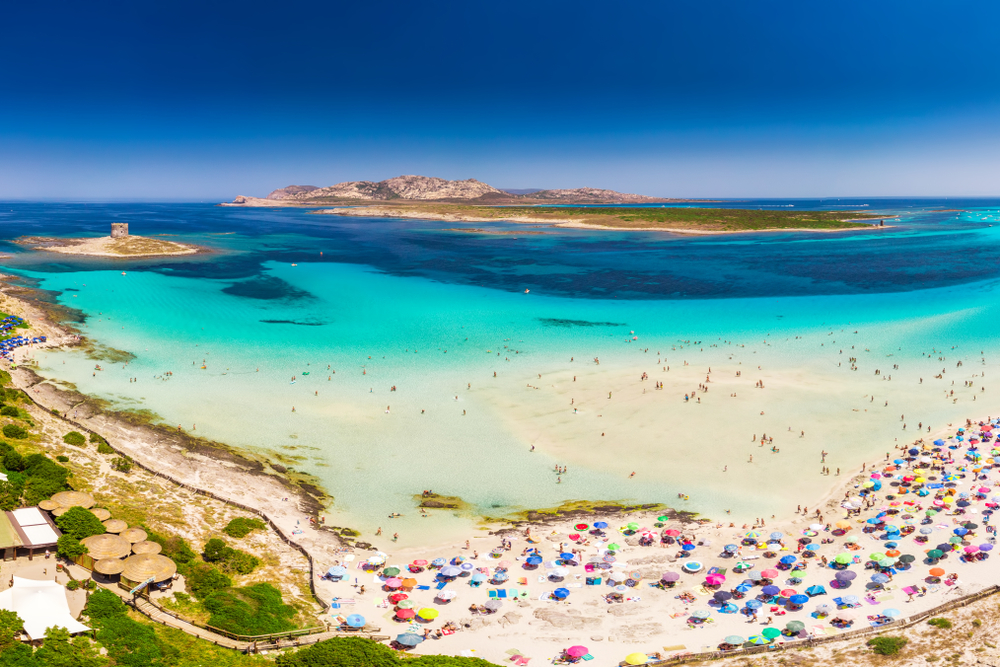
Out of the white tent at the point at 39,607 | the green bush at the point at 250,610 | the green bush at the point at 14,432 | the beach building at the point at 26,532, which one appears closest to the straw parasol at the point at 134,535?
the beach building at the point at 26,532

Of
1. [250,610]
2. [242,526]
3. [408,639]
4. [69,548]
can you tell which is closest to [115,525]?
[69,548]

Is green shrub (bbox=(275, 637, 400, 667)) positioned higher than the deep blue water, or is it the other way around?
the deep blue water

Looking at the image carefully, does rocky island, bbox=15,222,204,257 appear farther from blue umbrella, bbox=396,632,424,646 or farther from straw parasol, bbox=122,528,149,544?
blue umbrella, bbox=396,632,424,646

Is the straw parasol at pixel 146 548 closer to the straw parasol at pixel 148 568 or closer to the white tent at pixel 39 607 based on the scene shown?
the straw parasol at pixel 148 568

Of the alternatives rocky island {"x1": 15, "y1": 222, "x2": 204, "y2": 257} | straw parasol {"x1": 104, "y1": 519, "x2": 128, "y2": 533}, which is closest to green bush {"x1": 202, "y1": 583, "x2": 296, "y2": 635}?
straw parasol {"x1": 104, "y1": 519, "x2": 128, "y2": 533}

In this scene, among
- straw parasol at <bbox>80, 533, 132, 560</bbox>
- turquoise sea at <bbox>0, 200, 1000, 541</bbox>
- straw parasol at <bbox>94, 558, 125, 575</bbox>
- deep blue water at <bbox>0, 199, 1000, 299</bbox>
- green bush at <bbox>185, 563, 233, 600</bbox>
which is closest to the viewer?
straw parasol at <bbox>94, 558, 125, 575</bbox>

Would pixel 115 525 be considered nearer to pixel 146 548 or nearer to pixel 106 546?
pixel 106 546
